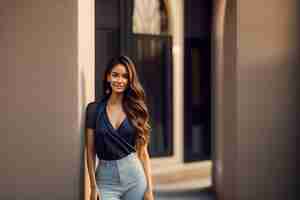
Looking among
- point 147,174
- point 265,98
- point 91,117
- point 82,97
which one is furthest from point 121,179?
point 265,98

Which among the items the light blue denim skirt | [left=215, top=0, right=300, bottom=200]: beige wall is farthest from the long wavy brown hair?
[left=215, top=0, right=300, bottom=200]: beige wall

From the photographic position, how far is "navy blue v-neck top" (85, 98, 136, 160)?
4207mm

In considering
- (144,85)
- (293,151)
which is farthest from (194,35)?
(293,151)

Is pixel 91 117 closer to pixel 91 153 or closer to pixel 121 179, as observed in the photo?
pixel 91 153

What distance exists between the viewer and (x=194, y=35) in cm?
1068

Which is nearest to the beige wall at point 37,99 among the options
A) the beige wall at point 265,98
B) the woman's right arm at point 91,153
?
the woman's right arm at point 91,153

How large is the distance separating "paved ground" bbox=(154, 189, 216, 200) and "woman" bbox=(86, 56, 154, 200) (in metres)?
3.20

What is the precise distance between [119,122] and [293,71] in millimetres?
2133

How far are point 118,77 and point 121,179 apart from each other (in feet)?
2.61

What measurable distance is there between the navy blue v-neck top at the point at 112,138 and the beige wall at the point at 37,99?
0.58m

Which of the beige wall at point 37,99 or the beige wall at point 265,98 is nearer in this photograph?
the beige wall at point 37,99

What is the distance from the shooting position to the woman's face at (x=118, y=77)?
428 centimetres

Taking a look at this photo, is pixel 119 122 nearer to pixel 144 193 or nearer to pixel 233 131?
pixel 144 193

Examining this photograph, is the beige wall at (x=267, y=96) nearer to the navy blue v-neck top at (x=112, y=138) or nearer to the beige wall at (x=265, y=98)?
the beige wall at (x=265, y=98)
